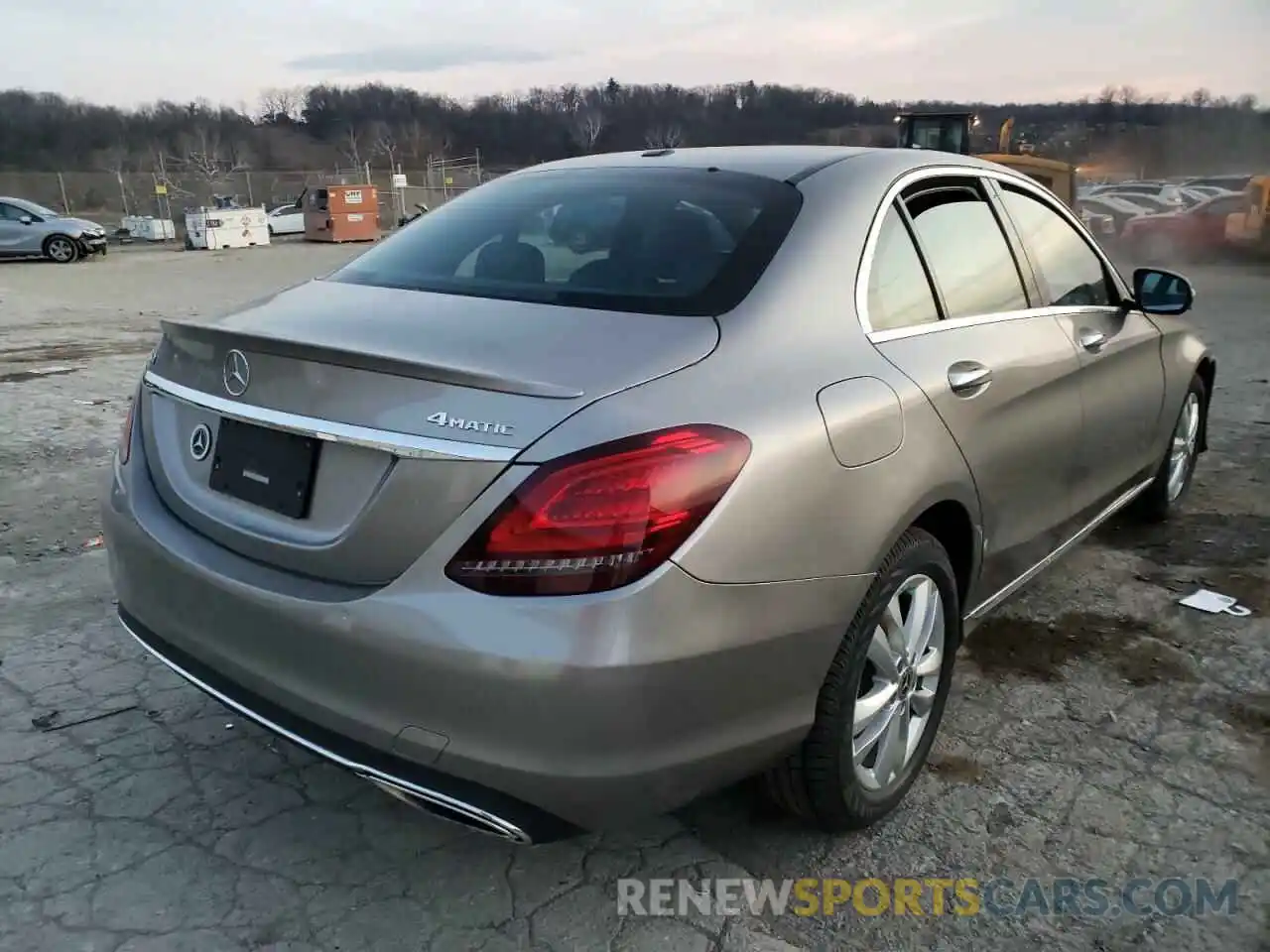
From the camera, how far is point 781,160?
2895mm

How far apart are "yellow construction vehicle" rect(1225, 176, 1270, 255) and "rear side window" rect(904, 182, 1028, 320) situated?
20911 mm

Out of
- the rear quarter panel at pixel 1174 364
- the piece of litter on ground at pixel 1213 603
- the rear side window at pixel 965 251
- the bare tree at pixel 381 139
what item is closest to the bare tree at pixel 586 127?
the bare tree at pixel 381 139

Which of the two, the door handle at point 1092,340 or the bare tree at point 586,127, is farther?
the bare tree at point 586,127

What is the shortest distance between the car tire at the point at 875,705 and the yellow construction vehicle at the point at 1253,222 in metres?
21.8

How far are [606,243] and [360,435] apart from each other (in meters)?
1.02

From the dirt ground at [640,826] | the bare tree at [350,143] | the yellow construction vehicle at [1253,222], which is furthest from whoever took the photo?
the bare tree at [350,143]

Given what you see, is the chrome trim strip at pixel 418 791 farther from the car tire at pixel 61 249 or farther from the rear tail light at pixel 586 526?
the car tire at pixel 61 249

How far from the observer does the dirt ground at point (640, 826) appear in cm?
221

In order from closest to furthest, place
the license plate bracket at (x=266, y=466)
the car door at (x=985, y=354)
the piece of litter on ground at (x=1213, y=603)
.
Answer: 1. the license plate bracket at (x=266, y=466)
2. the car door at (x=985, y=354)
3. the piece of litter on ground at (x=1213, y=603)

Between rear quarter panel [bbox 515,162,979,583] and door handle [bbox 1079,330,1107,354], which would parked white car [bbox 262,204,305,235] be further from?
rear quarter panel [bbox 515,162,979,583]

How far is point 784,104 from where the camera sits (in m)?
94.8

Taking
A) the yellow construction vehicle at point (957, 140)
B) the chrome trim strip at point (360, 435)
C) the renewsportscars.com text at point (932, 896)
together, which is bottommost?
the renewsportscars.com text at point (932, 896)

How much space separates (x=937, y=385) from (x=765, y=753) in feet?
3.36

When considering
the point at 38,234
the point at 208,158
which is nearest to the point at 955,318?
the point at 38,234
